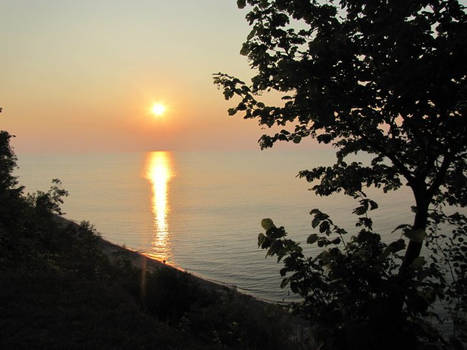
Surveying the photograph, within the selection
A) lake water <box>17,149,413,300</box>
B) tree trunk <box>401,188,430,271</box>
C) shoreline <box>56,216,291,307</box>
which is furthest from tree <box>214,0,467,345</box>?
shoreline <box>56,216,291,307</box>

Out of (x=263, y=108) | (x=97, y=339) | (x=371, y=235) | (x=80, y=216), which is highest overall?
(x=80, y=216)

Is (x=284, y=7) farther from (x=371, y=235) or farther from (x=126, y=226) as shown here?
(x=126, y=226)

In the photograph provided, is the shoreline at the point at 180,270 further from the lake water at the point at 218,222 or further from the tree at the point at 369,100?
the tree at the point at 369,100

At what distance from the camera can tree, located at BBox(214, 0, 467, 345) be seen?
546cm

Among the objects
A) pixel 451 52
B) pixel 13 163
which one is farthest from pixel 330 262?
pixel 13 163

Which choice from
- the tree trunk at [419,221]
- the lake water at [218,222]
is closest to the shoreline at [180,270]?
the lake water at [218,222]

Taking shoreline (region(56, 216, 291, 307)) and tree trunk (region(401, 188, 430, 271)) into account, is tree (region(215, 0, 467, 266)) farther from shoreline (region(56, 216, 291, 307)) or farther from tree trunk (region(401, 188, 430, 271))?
shoreline (region(56, 216, 291, 307))

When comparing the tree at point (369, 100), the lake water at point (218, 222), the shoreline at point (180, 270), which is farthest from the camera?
the lake water at point (218, 222)

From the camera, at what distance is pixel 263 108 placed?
23.7ft

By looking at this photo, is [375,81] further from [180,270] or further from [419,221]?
[180,270]

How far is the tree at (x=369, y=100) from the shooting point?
546 centimetres

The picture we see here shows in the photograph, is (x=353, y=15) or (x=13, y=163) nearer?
(x=353, y=15)

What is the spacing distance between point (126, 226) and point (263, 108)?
76095mm

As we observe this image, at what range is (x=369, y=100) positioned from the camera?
6.27m
